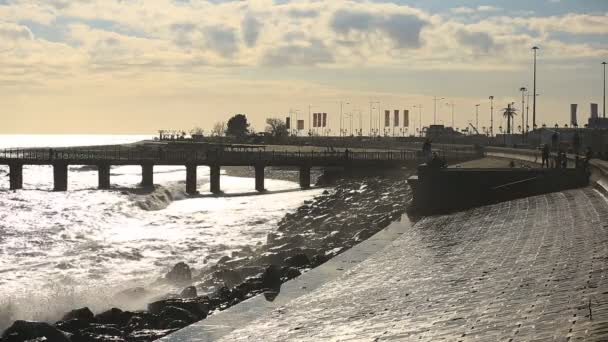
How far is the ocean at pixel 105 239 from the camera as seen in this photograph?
74.4 ft

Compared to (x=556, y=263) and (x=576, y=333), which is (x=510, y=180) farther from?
(x=576, y=333)

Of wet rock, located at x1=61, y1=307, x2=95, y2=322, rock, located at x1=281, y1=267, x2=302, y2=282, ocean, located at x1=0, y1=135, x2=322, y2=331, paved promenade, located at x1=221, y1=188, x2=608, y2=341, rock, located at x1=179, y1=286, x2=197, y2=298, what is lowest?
ocean, located at x1=0, y1=135, x2=322, y2=331

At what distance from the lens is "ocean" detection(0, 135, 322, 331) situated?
74.4 ft

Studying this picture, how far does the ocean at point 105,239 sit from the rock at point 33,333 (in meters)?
4.40

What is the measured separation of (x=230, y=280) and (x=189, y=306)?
5.56m

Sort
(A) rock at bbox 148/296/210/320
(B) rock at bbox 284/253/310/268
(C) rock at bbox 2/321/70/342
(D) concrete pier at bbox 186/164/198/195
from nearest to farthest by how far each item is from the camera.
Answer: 1. (C) rock at bbox 2/321/70/342
2. (A) rock at bbox 148/296/210/320
3. (B) rock at bbox 284/253/310/268
4. (D) concrete pier at bbox 186/164/198/195

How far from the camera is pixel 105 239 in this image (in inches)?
1470

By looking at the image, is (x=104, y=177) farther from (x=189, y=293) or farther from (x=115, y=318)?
(x=115, y=318)

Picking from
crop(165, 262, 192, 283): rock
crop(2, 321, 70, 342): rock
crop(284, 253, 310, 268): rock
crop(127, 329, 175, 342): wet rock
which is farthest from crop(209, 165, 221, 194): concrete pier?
crop(2, 321, 70, 342): rock

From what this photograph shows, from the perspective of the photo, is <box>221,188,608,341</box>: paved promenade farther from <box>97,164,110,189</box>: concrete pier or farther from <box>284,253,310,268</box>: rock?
<box>97,164,110,189</box>: concrete pier

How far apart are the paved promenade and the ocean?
634cm

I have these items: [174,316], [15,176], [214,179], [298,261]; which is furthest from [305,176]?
[174,316]

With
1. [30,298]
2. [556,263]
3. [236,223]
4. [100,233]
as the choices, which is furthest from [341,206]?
[556,263]

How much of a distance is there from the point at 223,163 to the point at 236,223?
3253 cm
